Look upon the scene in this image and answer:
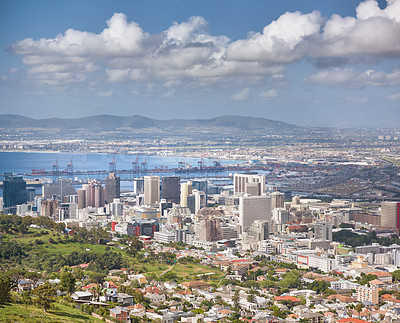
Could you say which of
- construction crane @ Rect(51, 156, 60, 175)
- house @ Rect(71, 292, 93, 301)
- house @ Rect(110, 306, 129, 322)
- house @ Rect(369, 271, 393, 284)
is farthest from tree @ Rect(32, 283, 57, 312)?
construction crane @ Rect(51, 156, 60, 175)

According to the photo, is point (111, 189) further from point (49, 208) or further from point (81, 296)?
point (81, 296)

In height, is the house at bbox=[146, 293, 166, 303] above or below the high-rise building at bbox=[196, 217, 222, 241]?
below

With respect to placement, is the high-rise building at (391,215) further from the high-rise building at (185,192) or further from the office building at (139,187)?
the office building at (139,187)

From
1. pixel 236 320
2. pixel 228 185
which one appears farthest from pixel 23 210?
pixel 236 320

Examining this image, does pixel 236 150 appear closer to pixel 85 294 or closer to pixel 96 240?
pixel 96 240

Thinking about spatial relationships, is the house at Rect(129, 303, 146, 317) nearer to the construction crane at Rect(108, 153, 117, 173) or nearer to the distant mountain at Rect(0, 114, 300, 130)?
the construction crane at Rect(108, 153, 117, 173)
